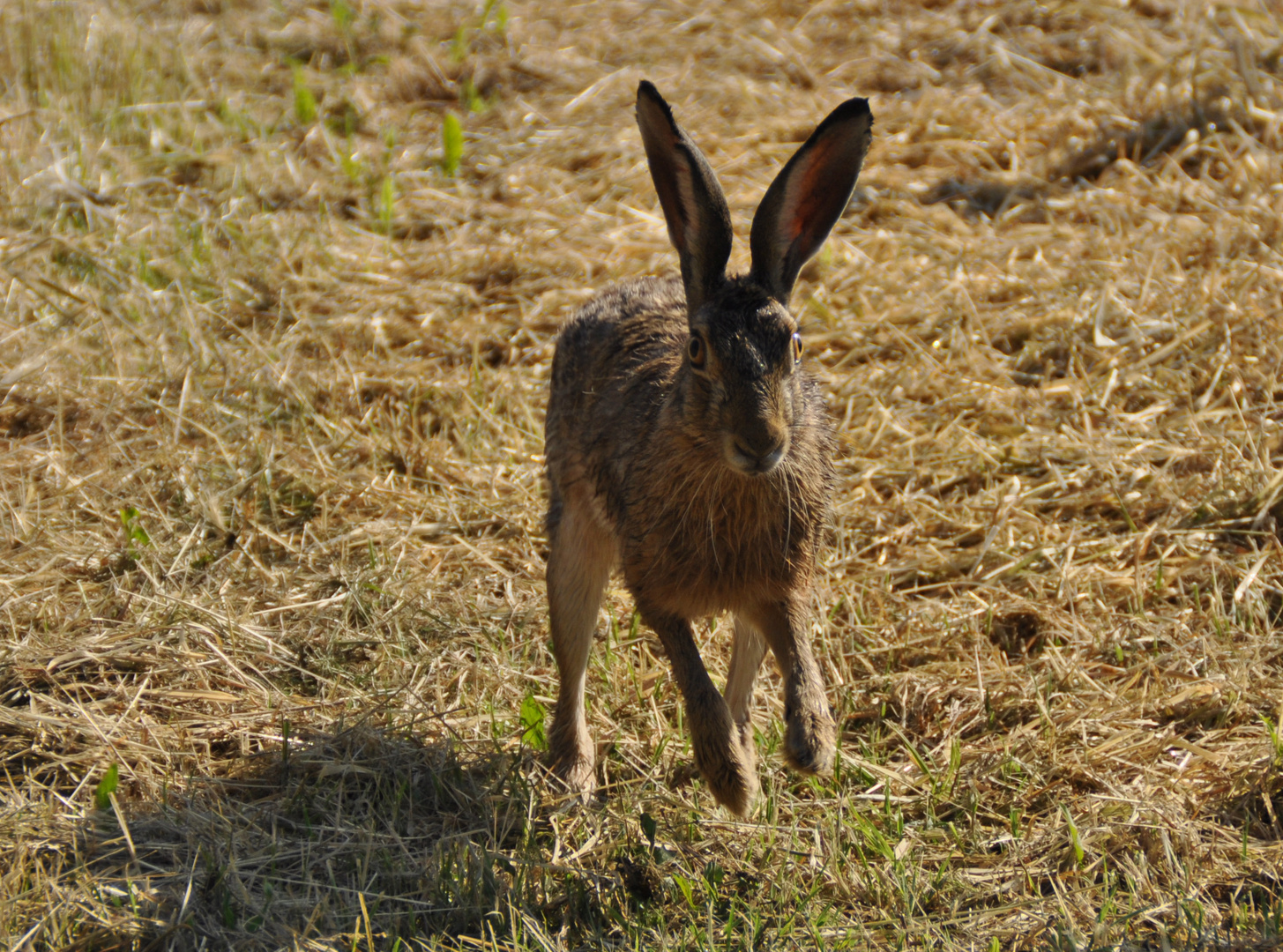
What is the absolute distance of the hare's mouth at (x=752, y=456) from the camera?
10.3ft

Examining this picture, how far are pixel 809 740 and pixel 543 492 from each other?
225 centimetres

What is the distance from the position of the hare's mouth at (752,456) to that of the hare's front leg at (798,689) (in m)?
0.67

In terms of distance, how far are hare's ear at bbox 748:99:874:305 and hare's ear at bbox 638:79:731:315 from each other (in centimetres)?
11

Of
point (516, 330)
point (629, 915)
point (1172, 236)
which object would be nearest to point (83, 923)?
point (629, 915)

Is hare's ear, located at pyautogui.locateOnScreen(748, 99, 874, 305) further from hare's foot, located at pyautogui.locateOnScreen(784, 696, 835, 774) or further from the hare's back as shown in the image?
hare's foot, located at pyautogui.locateOnScreen(784, 696, 835, 774)

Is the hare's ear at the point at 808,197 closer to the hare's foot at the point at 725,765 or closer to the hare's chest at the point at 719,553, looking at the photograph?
the hare's chest at the point at 719,553

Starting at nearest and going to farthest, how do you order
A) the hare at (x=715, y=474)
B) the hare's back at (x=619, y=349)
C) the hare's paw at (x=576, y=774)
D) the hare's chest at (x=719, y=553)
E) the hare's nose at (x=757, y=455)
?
the hare's nose at (x=757, y=455) → the hare at (x=715, y=474) → the hare's chest at (x=719, y=553) → the hare's paw at (x=576, y=774) → the hare's back at (x=619, y=349)

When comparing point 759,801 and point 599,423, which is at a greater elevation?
point 599,423

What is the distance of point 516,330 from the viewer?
21.2ft

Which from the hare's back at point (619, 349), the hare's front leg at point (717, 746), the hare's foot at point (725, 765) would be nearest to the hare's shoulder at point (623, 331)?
the hare's back at point (619, 349)

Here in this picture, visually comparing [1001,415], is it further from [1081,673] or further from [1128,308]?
[1081,673]

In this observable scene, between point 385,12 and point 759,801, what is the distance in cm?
813

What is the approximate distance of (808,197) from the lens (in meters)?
3.57

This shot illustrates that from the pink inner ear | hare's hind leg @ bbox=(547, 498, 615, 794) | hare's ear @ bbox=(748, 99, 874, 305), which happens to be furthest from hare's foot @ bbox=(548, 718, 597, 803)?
the pink inner ear
